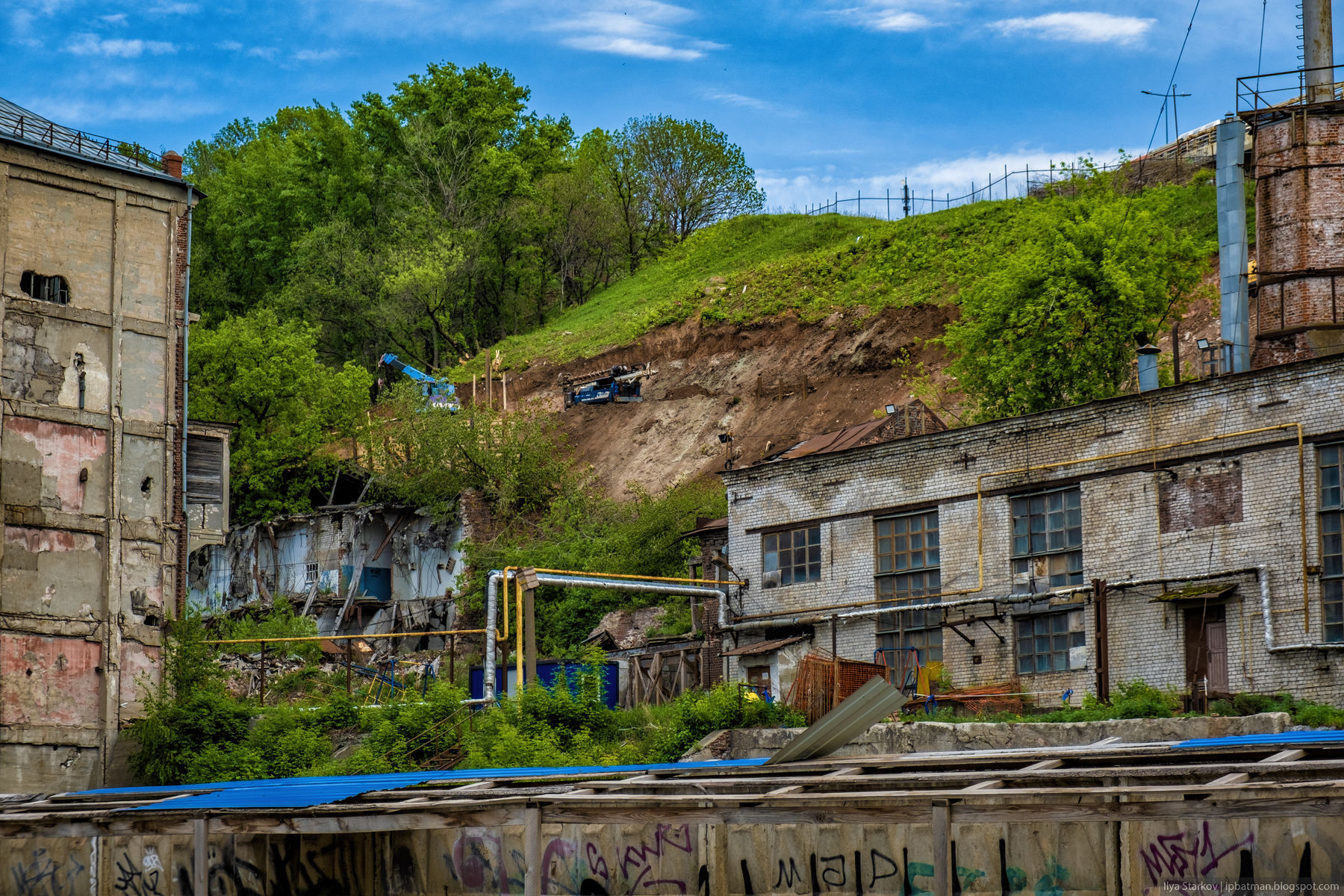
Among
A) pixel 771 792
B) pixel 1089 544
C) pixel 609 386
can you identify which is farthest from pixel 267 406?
pixel 771 792

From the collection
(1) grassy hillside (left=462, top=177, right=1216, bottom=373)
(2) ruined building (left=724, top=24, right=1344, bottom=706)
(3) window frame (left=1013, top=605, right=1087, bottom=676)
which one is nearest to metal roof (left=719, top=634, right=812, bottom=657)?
(2) ruined building (left=724, top=24, right=1344, bottom=706)

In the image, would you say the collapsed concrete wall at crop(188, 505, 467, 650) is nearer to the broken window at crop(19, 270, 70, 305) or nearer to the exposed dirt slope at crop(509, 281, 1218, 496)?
the exposed dirt slope at crop(509, 281, 1218, 496)

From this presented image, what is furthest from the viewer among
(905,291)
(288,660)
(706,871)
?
(905,291)

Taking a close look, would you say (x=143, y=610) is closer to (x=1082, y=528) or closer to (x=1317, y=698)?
(x=1082, y=528)

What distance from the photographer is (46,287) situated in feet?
98.2

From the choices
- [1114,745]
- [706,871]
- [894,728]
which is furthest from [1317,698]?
[706,871]

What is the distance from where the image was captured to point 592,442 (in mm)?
53312

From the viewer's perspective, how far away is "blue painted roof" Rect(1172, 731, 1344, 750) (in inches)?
425

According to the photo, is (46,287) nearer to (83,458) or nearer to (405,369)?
(83,458)

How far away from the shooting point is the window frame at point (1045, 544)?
2653cm

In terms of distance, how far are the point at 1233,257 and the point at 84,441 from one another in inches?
949

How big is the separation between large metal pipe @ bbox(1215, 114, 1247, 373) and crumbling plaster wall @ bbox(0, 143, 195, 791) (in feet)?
73.1

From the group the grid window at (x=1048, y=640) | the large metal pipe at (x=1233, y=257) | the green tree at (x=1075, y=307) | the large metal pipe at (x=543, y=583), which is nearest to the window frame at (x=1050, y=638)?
the grid window at (x=1048, y=640)

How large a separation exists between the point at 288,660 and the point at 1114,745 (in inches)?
1071
